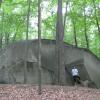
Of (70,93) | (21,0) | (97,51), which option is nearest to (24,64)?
(21,0)

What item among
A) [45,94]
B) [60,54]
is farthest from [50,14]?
[45,94]

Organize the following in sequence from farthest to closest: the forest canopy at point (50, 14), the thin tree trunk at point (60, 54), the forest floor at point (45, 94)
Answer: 1. the forest canopy at point (50, 14)
2. the thin tree trunk at point (60, 54)
3. the forest floor at point (45, 94)

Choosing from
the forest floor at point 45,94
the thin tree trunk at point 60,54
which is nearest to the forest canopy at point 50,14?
the thin tree trunk at point 60,54

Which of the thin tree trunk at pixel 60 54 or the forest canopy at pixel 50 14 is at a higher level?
the forest canopy at pixel 50 14

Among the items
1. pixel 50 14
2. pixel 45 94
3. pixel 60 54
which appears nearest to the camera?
pixel 45 94

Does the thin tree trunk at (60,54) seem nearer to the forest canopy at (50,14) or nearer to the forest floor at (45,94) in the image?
the forest floor at (45,94)

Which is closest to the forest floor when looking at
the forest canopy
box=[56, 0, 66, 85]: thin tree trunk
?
box=[56, 0, 66, 85]: thin tree trunk

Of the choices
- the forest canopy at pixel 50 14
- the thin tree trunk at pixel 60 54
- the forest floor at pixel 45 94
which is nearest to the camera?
the forest floor at pixel 45 94

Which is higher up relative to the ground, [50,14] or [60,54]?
[50,14]

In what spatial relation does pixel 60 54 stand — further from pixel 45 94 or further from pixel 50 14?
pixel 50 14

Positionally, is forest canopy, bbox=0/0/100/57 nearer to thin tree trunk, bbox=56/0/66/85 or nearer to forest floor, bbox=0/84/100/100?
thin tree trunk, bbox=56/0/66/85

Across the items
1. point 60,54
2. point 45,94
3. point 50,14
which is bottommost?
point 45,94

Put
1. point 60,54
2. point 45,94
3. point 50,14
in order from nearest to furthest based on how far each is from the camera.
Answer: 1. point 45,94
2. point 60,54
3. point 50,14

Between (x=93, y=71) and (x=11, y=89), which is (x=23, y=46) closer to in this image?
(x=93, y=71)
